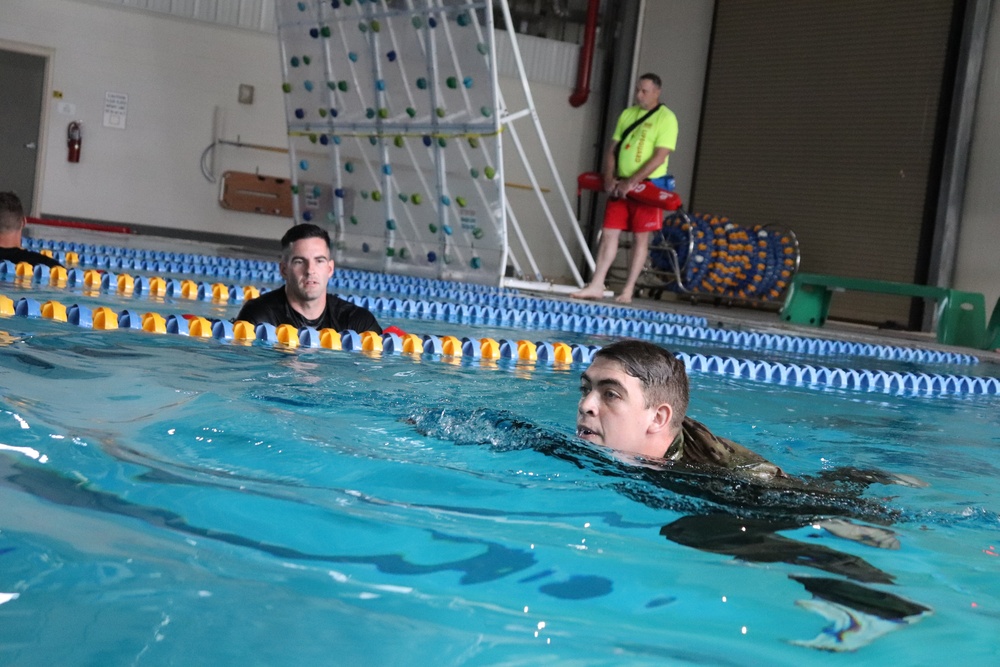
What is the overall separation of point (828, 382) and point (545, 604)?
5200mm

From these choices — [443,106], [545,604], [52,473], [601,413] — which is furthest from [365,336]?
[443,106]

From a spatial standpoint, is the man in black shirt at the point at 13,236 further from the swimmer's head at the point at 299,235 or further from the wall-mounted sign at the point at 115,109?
the wall-mounted sign at the point at 115,109

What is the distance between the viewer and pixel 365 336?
5.81 metres

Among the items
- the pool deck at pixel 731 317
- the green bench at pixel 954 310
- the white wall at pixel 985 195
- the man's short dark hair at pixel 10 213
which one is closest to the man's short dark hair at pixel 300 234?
the man's short dark hair at pixel 10 213

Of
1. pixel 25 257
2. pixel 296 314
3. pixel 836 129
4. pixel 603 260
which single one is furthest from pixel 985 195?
pixel 25 257

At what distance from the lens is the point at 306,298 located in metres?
5.46

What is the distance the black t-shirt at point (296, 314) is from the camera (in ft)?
18.1

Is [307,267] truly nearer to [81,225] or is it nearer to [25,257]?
[25,257]

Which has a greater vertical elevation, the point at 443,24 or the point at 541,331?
the point at 443,24

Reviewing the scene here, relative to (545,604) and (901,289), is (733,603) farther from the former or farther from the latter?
(901,289)

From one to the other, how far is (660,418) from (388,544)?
121 centimetres

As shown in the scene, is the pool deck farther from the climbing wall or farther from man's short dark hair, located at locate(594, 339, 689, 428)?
man's short dark hair, located at locate(594, 339, 689, 428)

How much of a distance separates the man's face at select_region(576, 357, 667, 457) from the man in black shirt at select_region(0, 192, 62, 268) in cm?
580

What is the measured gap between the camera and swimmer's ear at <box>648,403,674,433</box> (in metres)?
3.29
